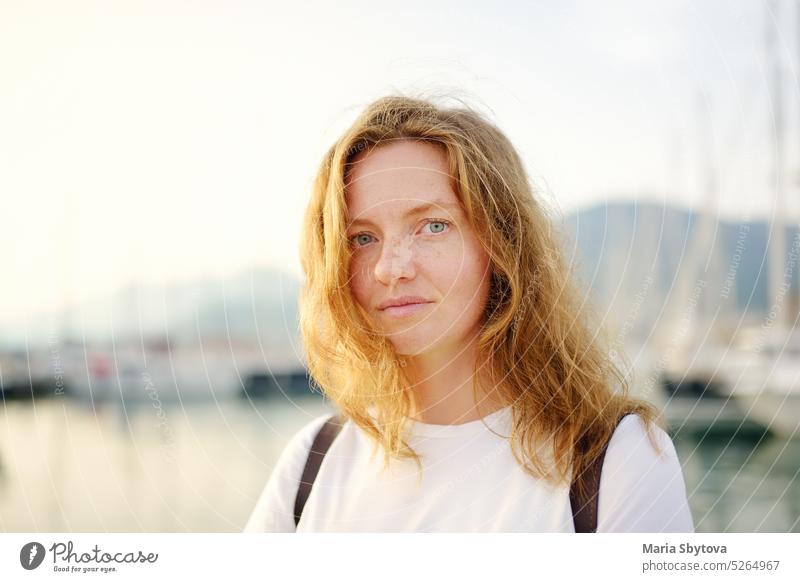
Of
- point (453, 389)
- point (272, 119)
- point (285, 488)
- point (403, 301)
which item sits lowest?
point (285, 488)

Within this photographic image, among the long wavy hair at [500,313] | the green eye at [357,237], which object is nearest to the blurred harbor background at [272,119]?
the long wavy hair at [500,313]

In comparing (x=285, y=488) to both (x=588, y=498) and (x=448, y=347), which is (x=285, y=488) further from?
(x=588, y=498)

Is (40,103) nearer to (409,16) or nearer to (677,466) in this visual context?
(409,16)

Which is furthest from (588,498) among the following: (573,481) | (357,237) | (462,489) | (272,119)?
(272,119)

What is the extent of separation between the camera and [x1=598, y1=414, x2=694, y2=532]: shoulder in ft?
2.67

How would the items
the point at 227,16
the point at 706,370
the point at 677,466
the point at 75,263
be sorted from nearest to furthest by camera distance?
the point at 677,466 → the point at 227,16 → the point at 75,263 → the point at 706,370

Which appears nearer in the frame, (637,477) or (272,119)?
(637,477)

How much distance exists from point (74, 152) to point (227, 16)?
1.11 feet

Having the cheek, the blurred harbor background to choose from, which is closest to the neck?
the cheek

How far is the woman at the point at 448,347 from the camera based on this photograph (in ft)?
2.95

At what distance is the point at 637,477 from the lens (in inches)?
31.9

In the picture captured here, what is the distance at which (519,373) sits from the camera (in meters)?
0.95

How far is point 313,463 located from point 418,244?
1.05 feet
